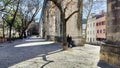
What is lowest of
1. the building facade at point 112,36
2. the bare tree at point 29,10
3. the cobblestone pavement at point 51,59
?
the cobblestone pavement at point 51,59

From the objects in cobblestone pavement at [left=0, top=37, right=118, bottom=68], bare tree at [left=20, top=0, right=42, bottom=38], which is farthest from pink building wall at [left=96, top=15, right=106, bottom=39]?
cobblestone pavement at [left=0, top=37, right=118, bottom=68]

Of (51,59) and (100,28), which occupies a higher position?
(100,28)

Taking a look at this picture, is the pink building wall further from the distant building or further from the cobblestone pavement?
the cobblestone pavement

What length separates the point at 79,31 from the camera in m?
26.1

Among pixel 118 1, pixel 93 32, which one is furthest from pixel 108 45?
pixel 93 32

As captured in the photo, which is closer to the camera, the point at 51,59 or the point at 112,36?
the point at 112,36

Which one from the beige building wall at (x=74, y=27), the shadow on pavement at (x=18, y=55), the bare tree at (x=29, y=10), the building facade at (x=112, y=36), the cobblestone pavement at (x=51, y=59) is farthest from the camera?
the bare tree at (x=29, y=10)

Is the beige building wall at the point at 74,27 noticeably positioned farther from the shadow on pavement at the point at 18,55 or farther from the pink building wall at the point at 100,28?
the pink building wall at the point at 100,28

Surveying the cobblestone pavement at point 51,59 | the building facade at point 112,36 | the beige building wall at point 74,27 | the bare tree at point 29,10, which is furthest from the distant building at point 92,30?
the building facade at point 112,36

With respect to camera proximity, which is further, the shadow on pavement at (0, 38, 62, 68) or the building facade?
the shadow on pavement at (0, 38, 62, 68)

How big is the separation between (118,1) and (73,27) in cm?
1508

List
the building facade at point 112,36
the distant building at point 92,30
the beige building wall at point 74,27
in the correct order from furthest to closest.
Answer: the distant building at point 92,30
the beige building wall at point 74,27
the building facade at point 112,36

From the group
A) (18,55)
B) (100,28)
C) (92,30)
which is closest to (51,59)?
(18,55)

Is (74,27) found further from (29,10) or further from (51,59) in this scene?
(29,10)
